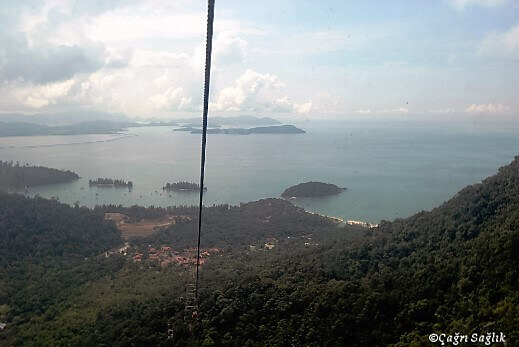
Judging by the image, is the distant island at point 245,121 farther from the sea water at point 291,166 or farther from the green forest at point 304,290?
the green forest at point 304,290

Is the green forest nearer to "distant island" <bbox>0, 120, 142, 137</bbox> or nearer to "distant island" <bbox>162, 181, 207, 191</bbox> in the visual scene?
"distant island" <bbox>162, 181, 207, 191</bbox>

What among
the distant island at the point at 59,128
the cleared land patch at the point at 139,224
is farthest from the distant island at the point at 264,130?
the cleared land patch at the point at 139,224

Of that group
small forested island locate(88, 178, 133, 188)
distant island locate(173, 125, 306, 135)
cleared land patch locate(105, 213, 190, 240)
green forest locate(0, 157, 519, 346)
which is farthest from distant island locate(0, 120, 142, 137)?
green forest locate(0, 157, 519, 346)

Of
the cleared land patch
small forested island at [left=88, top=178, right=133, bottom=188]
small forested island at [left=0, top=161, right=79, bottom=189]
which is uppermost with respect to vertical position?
small forested island at [left=0, top=161, right=79, bottom=189]

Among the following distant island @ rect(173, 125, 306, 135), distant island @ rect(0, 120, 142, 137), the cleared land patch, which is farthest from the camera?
distant island @ rect(0, 120, 142, 137)

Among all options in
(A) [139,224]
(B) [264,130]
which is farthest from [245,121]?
(A) [139,224]

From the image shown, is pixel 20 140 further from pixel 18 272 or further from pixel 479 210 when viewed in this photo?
pixel 479 210
